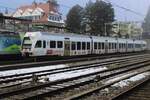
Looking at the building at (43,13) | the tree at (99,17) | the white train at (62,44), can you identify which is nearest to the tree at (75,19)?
the tree at (99,17)

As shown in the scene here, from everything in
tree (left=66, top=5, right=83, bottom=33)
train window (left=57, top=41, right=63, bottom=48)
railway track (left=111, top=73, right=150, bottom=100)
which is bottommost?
Answer: railway track (left=111, top=73, right=150, bottom=100)

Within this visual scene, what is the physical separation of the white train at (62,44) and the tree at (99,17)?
37472mm

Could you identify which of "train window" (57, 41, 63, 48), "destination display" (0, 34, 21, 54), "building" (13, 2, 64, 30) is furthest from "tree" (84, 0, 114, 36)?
"destination display" (0, 34, 21, 54)

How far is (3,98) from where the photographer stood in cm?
1132

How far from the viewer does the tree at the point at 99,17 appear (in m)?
92.2

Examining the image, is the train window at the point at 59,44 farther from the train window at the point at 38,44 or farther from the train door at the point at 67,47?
the train window at the point at 38,44

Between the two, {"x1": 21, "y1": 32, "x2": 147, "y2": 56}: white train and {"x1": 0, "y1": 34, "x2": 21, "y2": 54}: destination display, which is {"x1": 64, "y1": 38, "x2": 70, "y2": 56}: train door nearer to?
{"x1": 21, "y1": 32, "x2": 147, "y2": 56}: white train

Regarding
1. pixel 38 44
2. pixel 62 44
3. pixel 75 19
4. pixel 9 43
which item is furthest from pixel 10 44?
pixel 75 19

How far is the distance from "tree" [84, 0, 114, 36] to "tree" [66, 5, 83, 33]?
8.89 feet

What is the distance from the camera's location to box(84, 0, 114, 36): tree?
3628 inches

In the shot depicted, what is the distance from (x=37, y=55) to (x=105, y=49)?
17983mm

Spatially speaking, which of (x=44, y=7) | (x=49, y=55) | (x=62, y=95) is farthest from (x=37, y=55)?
(x=44, y=7)

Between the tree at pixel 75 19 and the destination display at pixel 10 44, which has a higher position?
the tree at pixel 75 19

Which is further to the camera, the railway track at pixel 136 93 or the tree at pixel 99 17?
the tree at pixel 99 17
